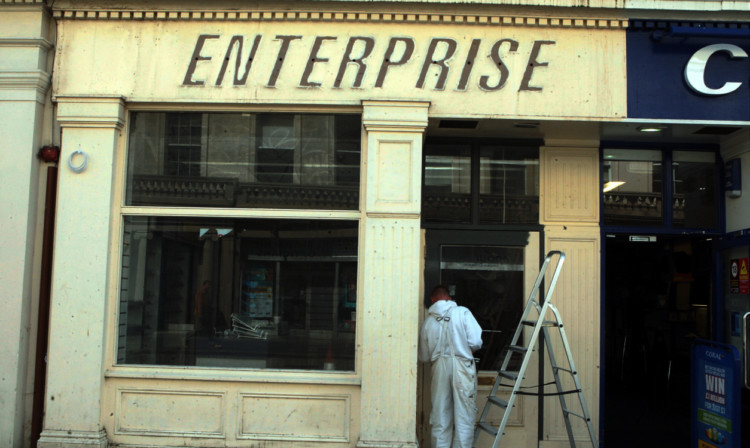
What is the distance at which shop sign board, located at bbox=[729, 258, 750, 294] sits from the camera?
7.03m

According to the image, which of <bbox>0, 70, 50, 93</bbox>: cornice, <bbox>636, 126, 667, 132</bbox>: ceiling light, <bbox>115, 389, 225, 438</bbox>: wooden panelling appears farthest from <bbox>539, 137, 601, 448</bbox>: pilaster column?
<bbox>0, 70, 50, 93</bbox>: cornice

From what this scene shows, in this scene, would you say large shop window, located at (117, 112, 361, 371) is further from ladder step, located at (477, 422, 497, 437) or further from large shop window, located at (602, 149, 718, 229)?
large shop window, located at (602, 149, 718, 229)

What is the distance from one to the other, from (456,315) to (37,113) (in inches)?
185

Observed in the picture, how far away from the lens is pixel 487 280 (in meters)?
7.41

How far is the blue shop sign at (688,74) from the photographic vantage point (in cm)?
671

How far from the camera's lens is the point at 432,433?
670cm

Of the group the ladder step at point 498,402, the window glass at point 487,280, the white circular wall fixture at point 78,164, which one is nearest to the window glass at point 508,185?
the window glass at point 487,280

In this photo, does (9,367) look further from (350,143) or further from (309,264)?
(350,143)

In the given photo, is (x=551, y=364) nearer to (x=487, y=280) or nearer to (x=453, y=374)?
(x=453, y=374)

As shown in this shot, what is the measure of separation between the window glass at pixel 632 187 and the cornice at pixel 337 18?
5.12 ft

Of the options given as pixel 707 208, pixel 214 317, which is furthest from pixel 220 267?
pixel 707 208

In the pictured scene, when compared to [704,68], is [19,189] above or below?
below

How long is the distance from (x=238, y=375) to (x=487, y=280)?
2826 mm

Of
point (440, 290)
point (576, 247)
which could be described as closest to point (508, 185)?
point (576, 247)
